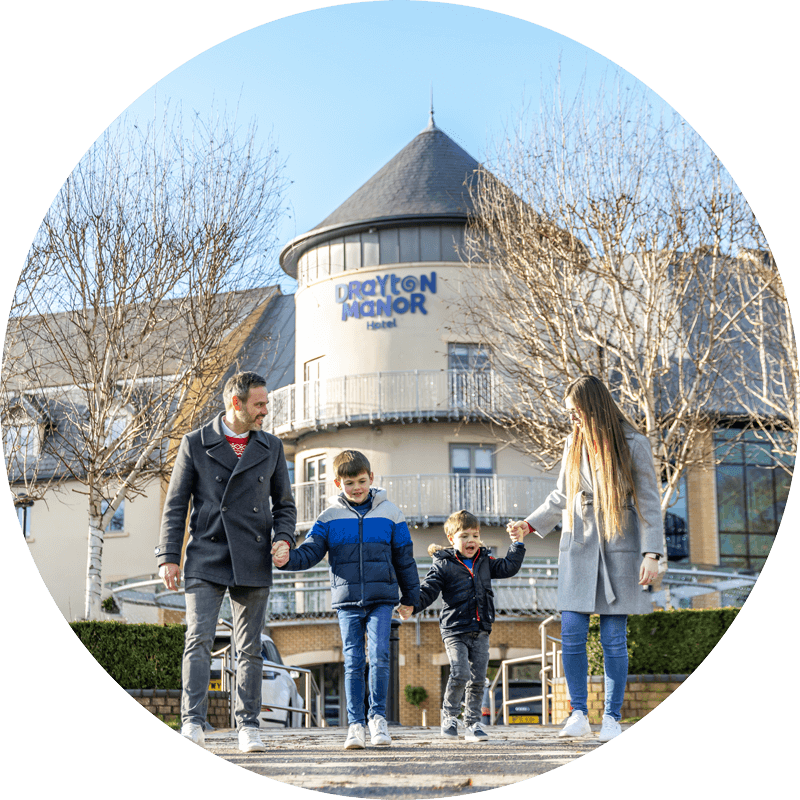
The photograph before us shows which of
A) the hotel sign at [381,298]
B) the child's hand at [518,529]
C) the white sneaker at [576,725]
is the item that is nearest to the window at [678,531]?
the hotel sign at [381,298]

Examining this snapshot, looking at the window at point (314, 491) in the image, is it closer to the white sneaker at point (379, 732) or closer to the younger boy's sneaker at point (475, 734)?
the younger boy's sneaker at point (475, 734)

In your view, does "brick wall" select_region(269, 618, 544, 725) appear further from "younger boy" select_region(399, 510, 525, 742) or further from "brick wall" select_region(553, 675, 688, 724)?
"younger boy" select_region(399, 510, 525, 742)

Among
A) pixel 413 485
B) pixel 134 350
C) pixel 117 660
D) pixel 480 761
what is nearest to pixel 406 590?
pixel 480 761

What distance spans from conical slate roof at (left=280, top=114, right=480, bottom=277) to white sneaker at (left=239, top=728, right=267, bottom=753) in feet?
55.4

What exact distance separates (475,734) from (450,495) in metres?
18.7

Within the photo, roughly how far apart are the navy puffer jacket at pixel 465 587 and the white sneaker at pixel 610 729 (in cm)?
161

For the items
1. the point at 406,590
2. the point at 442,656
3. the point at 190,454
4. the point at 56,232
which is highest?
the point at 56,232

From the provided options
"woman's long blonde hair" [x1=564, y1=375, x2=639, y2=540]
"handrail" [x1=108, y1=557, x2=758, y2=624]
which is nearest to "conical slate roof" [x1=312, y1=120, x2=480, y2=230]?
"handrail" [x1=108, y1=557, x2=758, y2=624]

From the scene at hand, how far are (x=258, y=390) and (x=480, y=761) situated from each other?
241 centimetres

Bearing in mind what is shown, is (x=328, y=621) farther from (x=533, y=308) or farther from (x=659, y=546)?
(x=659, y=546)

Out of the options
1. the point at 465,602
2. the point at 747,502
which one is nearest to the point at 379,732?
the point at 465,602

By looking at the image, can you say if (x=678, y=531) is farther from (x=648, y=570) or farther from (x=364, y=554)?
(x=648, y=570)

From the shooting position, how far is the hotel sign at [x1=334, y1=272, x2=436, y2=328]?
24.8 metres

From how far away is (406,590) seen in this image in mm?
6836
